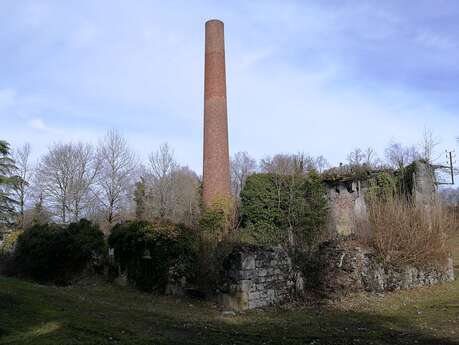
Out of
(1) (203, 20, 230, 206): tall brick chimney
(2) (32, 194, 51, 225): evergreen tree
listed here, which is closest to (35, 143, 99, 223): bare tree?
(2) (32, 194, 51, 225): evergreen tree

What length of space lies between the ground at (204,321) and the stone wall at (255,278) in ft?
1.47

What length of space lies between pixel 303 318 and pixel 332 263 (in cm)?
359

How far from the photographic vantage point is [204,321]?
9266 millimetres

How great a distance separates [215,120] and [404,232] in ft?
48.0

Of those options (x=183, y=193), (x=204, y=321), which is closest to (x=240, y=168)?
(x=183, y=193)

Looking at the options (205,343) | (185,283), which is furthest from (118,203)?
(205,343)

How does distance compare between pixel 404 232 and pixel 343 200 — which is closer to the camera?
pixel 404 232

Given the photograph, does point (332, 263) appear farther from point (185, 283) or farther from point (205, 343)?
point (205, 343)

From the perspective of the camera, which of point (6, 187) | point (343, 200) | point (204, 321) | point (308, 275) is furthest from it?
point (6, 187)

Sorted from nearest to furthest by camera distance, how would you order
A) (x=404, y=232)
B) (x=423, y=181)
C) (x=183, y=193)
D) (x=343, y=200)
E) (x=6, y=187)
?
(x=404, y=232) < (x=423, y=181) < (x=343, y=200) < (x=6, y=187) < (x=183, y=193)

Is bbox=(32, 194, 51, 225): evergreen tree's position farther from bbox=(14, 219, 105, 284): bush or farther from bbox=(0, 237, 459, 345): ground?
bbox=(0, 237, 459, 345): ground

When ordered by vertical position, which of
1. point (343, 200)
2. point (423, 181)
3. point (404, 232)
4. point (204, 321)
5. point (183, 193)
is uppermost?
point (183, 193)

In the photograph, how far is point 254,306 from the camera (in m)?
11.1

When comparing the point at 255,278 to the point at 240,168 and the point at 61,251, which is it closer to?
the point at 61,251
